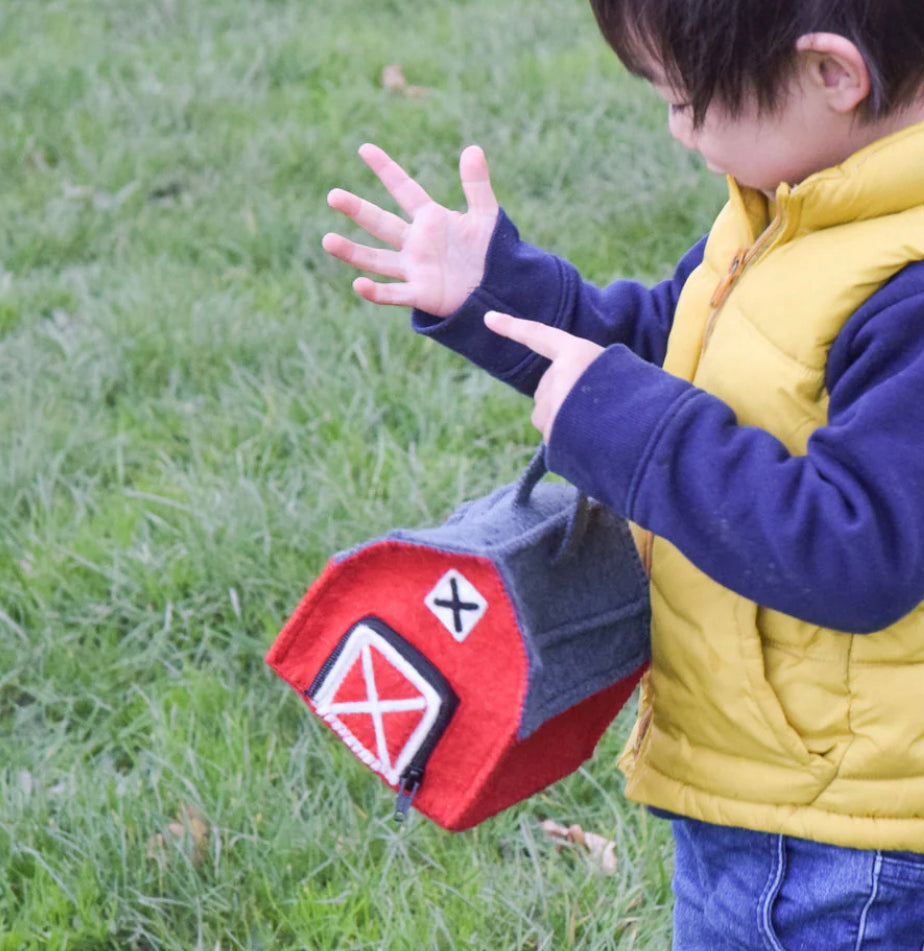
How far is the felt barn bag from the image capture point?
51.1 inches

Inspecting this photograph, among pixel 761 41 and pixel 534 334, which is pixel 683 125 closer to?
pixel 761 41

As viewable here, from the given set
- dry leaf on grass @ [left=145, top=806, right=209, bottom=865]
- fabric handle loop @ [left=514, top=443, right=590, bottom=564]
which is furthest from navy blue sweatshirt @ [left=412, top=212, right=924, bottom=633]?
dry leaf on grass @ [left=145, top=806, right=209, bottom=865]

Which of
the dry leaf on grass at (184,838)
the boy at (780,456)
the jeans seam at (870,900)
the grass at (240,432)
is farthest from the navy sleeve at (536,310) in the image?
the dry leaf on grass at (184,838)

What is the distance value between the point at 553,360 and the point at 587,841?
1063 millimetres

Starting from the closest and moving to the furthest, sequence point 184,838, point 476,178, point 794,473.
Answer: point 794,473 < point 476,178 < point 184,838

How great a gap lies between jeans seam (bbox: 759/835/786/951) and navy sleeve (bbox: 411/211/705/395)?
0.57 metres

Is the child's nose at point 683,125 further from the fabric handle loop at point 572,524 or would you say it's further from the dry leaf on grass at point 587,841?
the dry leaf on grass at point 587,841

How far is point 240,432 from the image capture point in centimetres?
297

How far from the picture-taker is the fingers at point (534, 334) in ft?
4.12

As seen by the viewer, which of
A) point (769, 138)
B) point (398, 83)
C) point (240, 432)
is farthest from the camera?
point (398, 83)

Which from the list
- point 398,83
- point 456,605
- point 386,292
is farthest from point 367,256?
point 398,83

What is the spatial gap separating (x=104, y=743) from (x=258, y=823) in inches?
16.0

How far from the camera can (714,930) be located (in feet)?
4.75

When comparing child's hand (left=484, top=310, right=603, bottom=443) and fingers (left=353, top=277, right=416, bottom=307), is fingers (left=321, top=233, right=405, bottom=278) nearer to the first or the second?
fingers (left=353, top=277, right=416, bottom=307)
